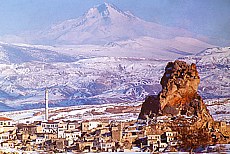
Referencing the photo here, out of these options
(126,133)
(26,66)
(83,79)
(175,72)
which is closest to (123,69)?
(83,79)

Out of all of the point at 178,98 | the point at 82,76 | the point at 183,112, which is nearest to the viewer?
the point at 183,112

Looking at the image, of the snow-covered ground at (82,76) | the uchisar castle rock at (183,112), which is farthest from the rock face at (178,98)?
the snow-covered ground at (82,76)

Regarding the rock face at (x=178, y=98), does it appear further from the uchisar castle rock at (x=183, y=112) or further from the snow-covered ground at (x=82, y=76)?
the snow-covered ground at (x=82, y=76)

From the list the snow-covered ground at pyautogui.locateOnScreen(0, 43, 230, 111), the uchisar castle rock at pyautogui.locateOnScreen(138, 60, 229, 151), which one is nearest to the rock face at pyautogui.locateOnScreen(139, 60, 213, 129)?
the uchisar castle rock at pyautogui.locateOnScreen(138, 60, 229, 151)

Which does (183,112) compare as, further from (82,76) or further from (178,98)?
(82,76)

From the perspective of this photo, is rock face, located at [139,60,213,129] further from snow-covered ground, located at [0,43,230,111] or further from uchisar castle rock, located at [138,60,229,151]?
snow-covered ground, located at [0,43,230,111]

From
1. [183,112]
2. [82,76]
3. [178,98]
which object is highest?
[82,76]

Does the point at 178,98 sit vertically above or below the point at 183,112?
above

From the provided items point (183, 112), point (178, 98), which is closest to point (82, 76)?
point (178, 98)
